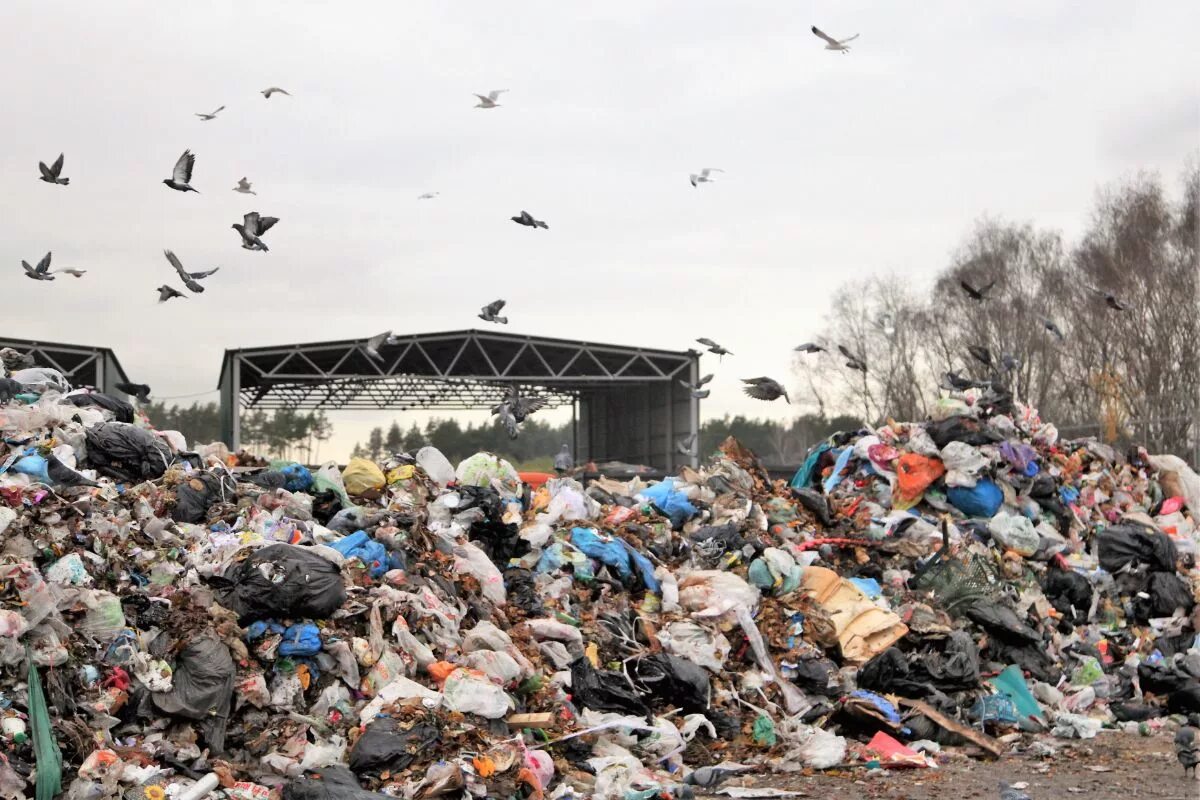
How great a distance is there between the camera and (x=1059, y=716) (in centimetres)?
750

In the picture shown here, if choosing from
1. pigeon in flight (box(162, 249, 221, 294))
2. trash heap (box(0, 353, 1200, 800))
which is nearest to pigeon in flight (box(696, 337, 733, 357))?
trash heap (box(0, 353, 1200, 800))

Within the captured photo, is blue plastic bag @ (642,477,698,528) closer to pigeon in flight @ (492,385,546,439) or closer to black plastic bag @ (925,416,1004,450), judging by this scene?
pigeon in flight @ (492,385,546,439)

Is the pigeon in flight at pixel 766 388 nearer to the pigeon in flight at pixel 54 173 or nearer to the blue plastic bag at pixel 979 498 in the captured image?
the blue plastic bag at pixel 979 498

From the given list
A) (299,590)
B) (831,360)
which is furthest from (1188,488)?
(831,360)

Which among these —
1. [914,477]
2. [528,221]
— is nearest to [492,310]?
[528,221]

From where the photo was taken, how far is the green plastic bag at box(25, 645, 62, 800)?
15.8ft

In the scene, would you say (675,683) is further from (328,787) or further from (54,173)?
(54,173)

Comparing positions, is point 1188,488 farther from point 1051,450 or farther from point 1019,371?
point 1019,371

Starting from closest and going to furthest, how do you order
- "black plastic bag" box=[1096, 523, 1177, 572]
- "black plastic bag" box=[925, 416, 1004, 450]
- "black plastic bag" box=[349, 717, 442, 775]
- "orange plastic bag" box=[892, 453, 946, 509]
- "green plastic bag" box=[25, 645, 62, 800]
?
"green plastic bag" box=[25, 645, 62, 800], "black plastic bag" box=[349, 717, 442, 775], "black plastic bag" box=[1096, 523, 1177, 572], "orange plastic bag" box=[892, 453, 946, 509], "black plastic bag" box=[925, 416, 1004, 450]

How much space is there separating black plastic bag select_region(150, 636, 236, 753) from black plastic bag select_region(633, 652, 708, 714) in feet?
7.75

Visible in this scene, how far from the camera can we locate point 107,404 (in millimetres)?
8352

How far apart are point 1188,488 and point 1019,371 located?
66.7ft

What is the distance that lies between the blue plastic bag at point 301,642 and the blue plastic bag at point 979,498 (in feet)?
20.4

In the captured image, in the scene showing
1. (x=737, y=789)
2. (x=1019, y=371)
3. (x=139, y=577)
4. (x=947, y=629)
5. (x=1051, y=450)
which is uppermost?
(x=1019, y=371)
